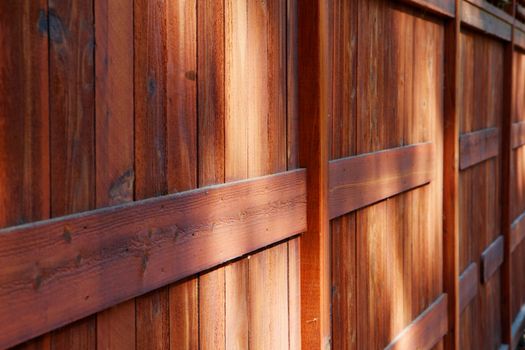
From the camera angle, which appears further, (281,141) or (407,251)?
(407,251)

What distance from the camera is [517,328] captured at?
7.04m

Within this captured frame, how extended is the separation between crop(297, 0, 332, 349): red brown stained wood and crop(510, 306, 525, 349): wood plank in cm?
469

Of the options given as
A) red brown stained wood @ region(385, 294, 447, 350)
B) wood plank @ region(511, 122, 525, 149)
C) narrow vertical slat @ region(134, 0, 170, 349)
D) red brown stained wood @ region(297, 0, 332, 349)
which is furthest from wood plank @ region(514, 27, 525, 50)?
narrow vertical slat @ region(134, 0, 170, 349)

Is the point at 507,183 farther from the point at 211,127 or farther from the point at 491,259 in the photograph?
the point at 211,127

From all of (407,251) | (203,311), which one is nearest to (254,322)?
(203,311)

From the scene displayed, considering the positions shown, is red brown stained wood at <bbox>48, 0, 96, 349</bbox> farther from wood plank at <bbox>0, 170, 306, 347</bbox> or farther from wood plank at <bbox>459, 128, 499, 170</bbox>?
wood plank at <bbox>459, 128, 499, 170</bbox>

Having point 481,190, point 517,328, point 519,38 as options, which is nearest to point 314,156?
point 481,190

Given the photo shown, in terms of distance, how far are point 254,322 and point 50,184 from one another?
0.89m

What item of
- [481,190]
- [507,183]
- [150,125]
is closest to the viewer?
[150,125]

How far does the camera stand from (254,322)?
2033 millimetres

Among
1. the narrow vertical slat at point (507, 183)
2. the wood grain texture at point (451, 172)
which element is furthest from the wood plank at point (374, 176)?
the narrow vertical slat at point (507, 183)

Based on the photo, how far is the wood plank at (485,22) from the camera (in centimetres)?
451

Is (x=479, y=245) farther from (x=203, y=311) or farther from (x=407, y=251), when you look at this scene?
(x=203, y=311)

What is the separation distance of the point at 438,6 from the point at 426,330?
60.1 inches
